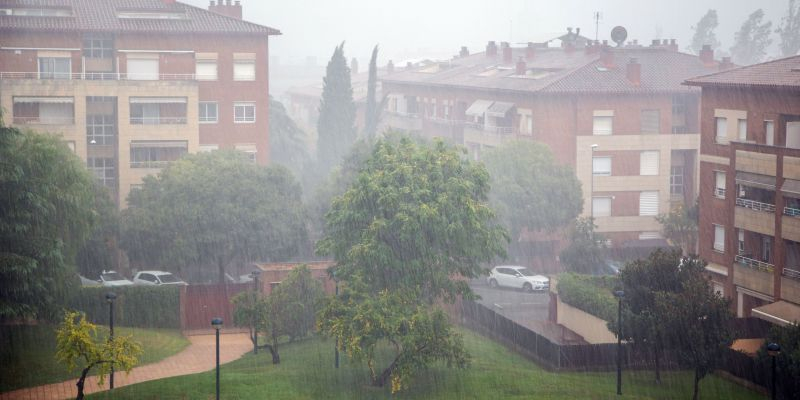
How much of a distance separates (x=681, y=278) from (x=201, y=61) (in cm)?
3605

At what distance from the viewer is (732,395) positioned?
27.7m

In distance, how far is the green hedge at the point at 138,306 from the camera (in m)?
36.0

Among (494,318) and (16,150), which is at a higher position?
(16,150)

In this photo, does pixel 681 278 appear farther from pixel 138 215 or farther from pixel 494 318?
pixel 138 215

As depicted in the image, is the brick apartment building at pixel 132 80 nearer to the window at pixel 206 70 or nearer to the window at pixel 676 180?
the window at pixel 206 70

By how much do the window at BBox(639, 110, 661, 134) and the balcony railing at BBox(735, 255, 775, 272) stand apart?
2371 centimetres

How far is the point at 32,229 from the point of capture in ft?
98.2

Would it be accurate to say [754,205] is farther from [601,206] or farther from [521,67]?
[521,67]

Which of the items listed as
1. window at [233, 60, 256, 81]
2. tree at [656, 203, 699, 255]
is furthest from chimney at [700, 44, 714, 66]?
window at [233, 60, 256, 81]

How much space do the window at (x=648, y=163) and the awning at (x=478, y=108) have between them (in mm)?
11356

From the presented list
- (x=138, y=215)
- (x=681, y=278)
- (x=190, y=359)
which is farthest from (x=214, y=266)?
(x=681, y=278)

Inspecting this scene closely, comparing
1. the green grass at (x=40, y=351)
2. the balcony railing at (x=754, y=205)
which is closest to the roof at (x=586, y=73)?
the balcony railing at (x=754, y=205)

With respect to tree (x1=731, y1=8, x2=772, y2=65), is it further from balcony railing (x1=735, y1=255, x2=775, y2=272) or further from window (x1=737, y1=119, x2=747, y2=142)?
balcony railing (x1=735, y1=255, x2=775, y2=272)

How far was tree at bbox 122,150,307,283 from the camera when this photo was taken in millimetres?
40938
